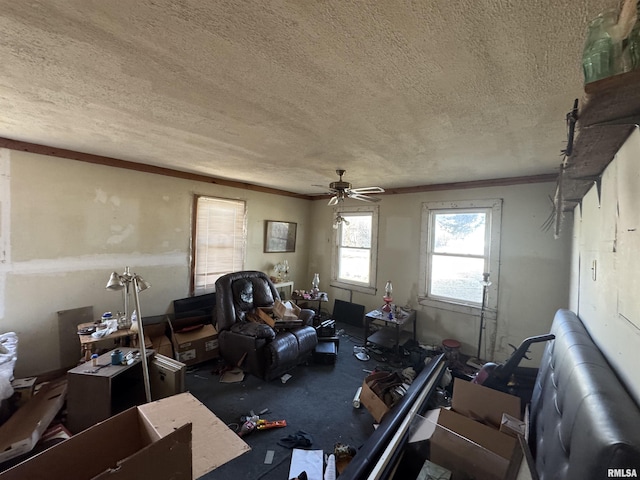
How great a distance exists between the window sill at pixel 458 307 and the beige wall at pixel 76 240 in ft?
11.9

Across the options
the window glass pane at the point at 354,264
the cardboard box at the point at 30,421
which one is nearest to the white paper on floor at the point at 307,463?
the cardboard box at the point at 30,421

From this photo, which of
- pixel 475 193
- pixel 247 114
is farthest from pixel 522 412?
pixel 247 114

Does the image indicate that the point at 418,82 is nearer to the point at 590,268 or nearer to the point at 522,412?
the point at 590,268

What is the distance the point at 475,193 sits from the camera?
3.70m

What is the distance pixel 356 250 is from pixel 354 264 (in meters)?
0.27

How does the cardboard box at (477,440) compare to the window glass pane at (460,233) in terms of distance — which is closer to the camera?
the cardboard box at (477,440)

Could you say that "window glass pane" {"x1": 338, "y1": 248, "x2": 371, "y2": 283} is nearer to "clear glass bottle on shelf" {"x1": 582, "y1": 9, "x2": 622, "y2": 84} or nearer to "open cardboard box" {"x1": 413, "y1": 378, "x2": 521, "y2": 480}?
"open cardboard box" {"x1": 413, "y1": 378, "x2": 521, "y2": 480}

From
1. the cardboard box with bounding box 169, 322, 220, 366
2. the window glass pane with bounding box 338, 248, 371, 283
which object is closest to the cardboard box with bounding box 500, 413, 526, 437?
the cardboard box with bounding box 169, 322, 220, 366

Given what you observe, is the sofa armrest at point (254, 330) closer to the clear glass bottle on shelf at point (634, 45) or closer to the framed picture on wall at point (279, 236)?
the framed picture on wall at point (279, 236)

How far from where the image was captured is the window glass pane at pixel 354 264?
4.92m

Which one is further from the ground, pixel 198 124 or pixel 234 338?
pixel 198 124

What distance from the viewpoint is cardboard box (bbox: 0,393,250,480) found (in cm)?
77

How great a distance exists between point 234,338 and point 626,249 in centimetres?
323

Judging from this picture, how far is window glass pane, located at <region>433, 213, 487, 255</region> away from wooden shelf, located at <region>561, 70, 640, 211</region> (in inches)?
94.2
